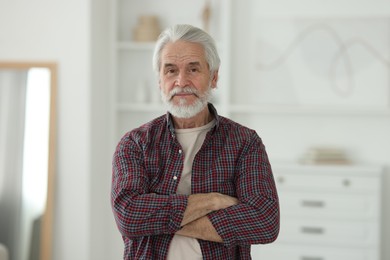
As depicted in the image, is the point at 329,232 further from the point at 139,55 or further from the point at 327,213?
the point at 139,55

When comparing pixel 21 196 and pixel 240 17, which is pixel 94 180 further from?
pixel 240 17

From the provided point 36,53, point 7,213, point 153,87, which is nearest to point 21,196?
point 7,213

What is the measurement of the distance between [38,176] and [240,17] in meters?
1.84

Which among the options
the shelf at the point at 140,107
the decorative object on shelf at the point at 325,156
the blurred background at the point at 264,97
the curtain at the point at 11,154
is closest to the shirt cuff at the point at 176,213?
the blurred background at the point at 264,97

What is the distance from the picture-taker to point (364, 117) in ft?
14.3

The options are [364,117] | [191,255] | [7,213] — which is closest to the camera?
[191,255]

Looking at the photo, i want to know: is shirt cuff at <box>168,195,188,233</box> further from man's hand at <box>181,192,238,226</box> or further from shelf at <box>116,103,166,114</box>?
shelf at <box>116,103,166,114</box>

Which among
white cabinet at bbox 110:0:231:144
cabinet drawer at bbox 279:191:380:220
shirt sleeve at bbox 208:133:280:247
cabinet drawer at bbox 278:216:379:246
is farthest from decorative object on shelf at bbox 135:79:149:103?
shirt sleeve at bbox 208:133:280:247

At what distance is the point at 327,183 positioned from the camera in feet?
13.4

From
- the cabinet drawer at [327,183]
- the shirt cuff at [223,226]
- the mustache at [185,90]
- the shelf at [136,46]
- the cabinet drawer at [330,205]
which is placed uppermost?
the shelf at [136,46]

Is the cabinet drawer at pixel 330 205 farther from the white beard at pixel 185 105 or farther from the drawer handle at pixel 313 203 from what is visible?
the white beard at pixel 185 105

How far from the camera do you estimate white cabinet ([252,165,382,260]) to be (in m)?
4.04

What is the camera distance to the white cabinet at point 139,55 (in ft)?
14.7

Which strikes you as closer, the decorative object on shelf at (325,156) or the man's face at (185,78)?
the man's face at (185,78)
